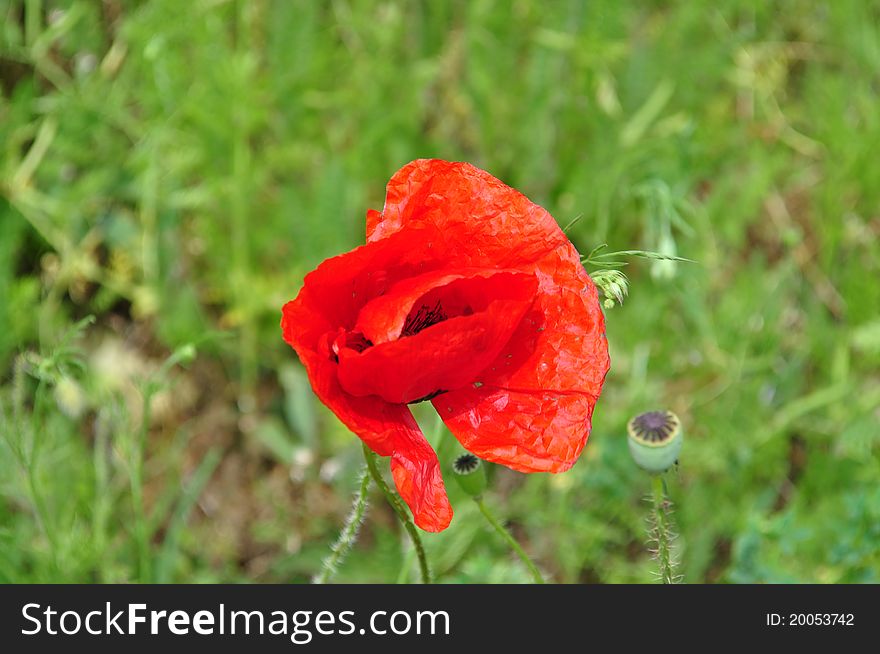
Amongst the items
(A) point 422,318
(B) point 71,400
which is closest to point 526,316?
(A) point 422,318

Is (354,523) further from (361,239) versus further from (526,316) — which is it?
(361,239)

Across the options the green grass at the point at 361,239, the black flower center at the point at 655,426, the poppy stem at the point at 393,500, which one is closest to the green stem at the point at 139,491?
the green grass at the point at 361,239

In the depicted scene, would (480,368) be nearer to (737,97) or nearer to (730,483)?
(730,483)

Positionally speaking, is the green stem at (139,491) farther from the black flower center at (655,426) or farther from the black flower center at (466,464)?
the black flower center at (655,426)

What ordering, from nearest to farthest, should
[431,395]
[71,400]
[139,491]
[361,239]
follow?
1. [431,395]
2. [139,491]
3. [71,400]
4. [361,239]

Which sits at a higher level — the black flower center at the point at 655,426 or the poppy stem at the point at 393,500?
the black flower center at the point at 655,426

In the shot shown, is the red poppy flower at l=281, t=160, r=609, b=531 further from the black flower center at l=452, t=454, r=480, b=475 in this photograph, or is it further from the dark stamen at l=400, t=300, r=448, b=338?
the black flower center at l=452, t=454, r=480, b=475

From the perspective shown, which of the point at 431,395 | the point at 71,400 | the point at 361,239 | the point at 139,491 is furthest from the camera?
the point at 361,239

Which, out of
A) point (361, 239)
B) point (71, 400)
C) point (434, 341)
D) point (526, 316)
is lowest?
point (434, 341)
